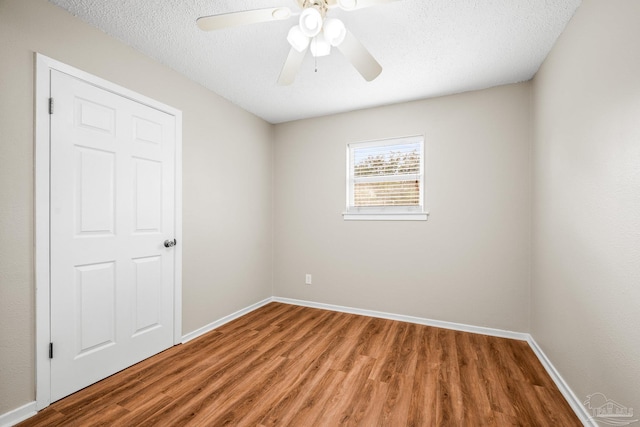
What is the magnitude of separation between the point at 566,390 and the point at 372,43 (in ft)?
9.38

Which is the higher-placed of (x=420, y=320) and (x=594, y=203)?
(x=594, y=203)

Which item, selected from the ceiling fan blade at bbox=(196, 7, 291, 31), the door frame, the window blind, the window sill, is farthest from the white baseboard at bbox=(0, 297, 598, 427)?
the ceiling fan blade at bbox=(196, 7, 291, 31)

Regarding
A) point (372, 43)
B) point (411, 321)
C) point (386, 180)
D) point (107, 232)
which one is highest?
point (372, 43)

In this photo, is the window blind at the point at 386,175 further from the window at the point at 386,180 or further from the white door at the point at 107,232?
the white door at the point at 107,232

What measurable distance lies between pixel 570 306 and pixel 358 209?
2186 mm

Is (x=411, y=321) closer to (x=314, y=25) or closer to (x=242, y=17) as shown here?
(x=314, y=25)

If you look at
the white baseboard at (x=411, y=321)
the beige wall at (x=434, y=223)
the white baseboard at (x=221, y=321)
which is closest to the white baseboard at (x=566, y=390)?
the white baseboard at (x=411, y=321)

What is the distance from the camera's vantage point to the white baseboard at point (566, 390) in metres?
1.58

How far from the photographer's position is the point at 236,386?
6.36ft

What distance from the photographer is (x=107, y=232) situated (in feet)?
6.69

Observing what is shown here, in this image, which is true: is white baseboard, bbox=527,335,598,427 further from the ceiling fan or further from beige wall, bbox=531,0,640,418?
the ceiling fan

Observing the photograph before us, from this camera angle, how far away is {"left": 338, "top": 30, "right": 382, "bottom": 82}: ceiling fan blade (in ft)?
4.71

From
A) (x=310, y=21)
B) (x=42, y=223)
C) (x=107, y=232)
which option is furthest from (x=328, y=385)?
(x=310, y=21)

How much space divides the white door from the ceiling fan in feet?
4.08
